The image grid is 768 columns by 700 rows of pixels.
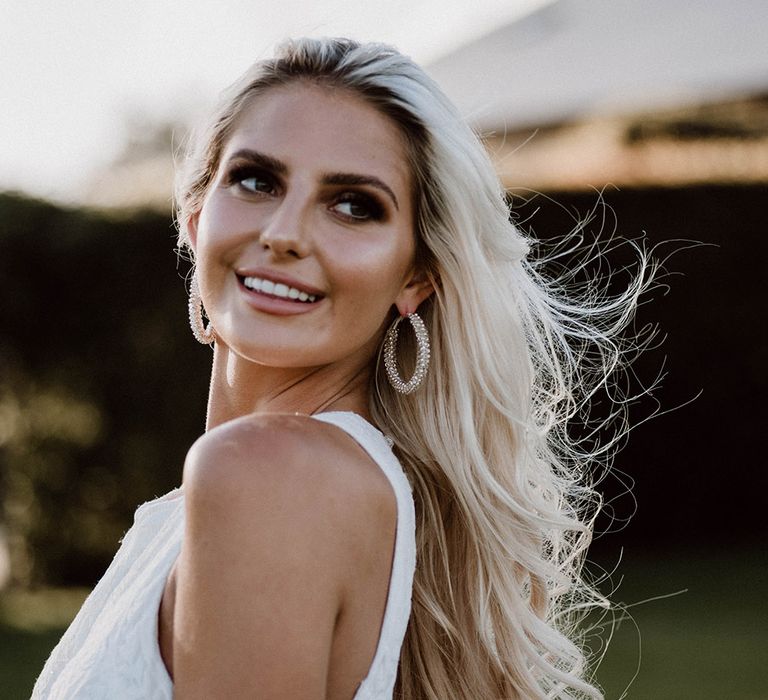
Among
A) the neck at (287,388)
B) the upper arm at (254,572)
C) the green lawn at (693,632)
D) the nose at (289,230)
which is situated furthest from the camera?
the green lawn at (693,632)

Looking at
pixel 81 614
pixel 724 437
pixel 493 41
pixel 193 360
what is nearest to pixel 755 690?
pixel 724 437

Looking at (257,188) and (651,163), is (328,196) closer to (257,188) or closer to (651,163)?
(257,188)

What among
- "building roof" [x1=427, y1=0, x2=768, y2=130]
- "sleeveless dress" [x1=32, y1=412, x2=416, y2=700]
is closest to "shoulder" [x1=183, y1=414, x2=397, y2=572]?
"sleeveless dress" [x1=32, y1=412, x2=416, y2=700]

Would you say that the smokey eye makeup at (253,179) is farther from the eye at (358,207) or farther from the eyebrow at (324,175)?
the eye at (358,207)

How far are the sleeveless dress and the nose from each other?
1.00ft

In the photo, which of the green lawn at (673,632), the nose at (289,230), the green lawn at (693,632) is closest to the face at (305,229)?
the nose at (289,230)

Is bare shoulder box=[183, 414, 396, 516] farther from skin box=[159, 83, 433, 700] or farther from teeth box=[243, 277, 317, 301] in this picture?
teeth box=[243, 277, 317, 301]

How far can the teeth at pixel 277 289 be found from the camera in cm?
226

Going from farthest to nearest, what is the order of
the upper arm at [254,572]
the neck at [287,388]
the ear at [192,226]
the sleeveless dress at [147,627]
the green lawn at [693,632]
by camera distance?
1. the green lawn at [693,632]
2. the ear at [192,226]
3. the neck at [287,388]
4. the sleeveless dress at [147,627]
5. the upper arm at [254,572]

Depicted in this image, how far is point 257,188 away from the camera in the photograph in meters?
2.34

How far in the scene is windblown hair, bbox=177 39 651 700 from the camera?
246 cm

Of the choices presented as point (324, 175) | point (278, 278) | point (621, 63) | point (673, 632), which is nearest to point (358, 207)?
point (324, 175)

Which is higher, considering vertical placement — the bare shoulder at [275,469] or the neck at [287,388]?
the bare shoulder at [275,469]

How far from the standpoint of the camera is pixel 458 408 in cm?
256
